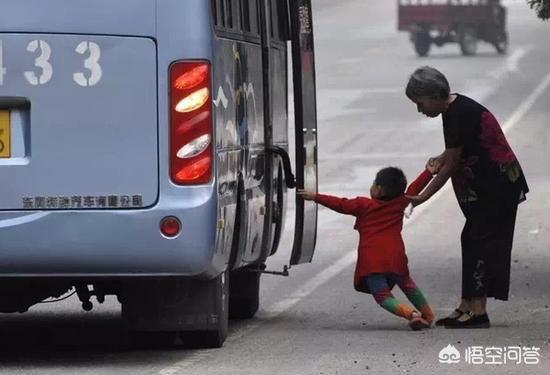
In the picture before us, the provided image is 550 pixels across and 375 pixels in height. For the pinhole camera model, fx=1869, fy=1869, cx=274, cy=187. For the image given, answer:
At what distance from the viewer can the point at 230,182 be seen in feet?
32.1

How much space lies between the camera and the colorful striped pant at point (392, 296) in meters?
10.9

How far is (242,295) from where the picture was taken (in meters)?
12.0

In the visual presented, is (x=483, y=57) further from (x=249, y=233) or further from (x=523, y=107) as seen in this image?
(x=249, y=233)

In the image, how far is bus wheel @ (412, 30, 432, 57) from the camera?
49.7 metres

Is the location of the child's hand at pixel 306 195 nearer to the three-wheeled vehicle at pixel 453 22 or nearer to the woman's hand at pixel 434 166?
the woman's hand at pixel 434 166

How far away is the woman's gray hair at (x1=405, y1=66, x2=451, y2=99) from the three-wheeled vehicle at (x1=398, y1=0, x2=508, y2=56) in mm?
38298

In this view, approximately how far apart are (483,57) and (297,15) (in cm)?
3856

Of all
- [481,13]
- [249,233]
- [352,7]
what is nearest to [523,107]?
[481,13]

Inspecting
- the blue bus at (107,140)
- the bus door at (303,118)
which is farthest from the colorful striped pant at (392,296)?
the blue bus at (107,140)

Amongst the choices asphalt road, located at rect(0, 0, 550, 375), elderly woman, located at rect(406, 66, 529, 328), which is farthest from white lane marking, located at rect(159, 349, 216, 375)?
elderly woman, located at rect(406, 66, 529, 328)

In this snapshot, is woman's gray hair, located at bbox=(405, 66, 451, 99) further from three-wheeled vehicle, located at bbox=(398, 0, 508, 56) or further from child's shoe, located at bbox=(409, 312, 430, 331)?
three-wheeled vehicle, located at bbox=(398, 0, 508, 56)

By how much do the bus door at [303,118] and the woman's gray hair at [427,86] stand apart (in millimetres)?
707

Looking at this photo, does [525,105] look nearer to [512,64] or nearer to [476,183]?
[512,64]

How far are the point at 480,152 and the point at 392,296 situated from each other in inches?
39.2
